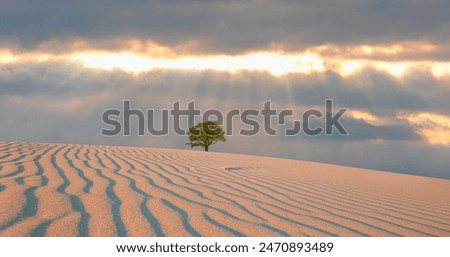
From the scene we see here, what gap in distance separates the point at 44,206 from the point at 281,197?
8.95 ft

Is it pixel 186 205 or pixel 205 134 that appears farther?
pixel 205 134

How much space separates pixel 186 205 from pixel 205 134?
2952cm

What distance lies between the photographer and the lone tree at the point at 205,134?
3378 centimetres

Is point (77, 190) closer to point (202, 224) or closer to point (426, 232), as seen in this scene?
point (202, 224)

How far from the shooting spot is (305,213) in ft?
15.2

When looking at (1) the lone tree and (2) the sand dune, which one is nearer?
(2) the sand dune

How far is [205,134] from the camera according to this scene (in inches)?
1336

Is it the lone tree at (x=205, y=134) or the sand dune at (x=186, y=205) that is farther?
the lone tree at (x=205, y=134)

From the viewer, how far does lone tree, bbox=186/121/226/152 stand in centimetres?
3378

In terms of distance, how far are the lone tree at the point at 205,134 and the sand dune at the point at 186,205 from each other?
87.0ft

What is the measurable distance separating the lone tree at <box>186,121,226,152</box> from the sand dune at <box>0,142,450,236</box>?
26.5 meters

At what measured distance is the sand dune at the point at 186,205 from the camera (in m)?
3.56

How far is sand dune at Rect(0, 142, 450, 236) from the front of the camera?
3.56 meters
